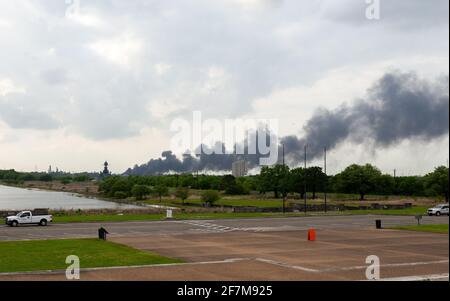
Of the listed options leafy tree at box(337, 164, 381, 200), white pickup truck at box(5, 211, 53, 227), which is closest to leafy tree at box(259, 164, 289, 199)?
leafy tree at box(337, 164, 381, 200)

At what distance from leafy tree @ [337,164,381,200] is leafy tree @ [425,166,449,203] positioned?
20.5 m

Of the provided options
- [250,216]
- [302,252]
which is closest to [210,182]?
[250,216]

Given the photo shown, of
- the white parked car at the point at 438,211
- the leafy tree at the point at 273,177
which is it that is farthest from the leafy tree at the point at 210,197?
the leafy tree at the point at 273,177

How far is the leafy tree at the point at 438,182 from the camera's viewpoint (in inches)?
3681

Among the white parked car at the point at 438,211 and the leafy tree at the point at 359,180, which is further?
the leafy tree at the point at 359,180

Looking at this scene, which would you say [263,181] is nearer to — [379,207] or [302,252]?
[379,207]

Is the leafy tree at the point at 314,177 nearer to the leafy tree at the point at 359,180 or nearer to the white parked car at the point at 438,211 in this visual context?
the leafy tree at the point at 359,180

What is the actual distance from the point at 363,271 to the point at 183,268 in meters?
7.22

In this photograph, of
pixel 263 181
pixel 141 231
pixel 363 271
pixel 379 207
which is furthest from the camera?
pixel 263 181

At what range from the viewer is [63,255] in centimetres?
2450

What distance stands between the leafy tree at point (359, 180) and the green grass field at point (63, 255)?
318ft

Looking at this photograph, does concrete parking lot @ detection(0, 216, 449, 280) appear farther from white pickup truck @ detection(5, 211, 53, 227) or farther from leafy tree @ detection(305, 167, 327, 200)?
leafy tree @ detection(305, 167, 327, 200)

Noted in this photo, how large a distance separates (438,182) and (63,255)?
8479cm
